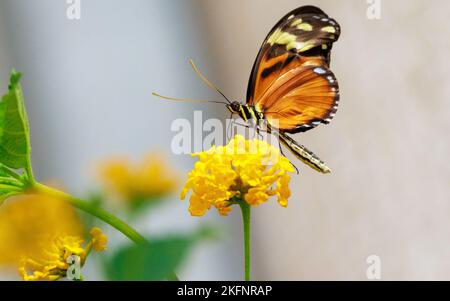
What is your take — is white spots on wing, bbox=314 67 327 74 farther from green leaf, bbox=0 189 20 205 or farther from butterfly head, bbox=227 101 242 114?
A: green leaf, bbox=0 189 20 205

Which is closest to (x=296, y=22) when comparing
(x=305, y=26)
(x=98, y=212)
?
(x=305, y=26)

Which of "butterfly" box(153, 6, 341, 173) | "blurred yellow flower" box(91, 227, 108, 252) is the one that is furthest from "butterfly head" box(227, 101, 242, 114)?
"blurred yellow flower" box(91, 227, 108, 252)

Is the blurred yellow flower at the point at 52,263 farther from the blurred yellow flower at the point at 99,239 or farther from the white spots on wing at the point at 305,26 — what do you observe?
the white spots on wing at the point at 305,26

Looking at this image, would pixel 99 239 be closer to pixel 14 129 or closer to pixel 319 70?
pixel 14 129

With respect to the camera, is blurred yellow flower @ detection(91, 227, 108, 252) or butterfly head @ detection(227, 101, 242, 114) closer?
blurred yellow flower @ detection(91, 227, 108, 252)

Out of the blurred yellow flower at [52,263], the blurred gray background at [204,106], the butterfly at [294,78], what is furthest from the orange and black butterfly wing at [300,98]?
Result: the blurred gray background at [204,106]

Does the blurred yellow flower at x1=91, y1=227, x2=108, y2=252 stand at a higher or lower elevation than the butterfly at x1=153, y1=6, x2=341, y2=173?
lower

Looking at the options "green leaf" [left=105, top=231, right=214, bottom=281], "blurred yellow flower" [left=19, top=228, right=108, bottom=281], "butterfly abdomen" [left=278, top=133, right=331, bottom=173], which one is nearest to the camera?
"green leaf" [left=105, top=231, right=214, bottom=281]
